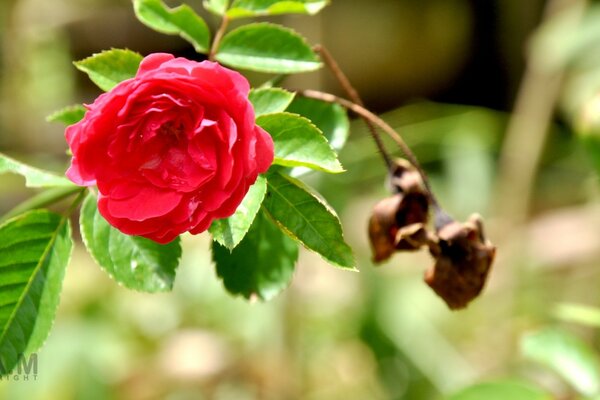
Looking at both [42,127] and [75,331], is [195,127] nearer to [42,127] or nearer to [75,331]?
[75,331]

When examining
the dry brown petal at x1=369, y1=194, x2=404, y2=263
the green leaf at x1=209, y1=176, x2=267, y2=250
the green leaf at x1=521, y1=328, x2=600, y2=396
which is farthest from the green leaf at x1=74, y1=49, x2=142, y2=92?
the green leaf at x1=521, y1=328, x2=600, y2=396

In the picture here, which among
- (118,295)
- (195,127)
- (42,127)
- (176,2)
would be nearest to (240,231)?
(195,127)

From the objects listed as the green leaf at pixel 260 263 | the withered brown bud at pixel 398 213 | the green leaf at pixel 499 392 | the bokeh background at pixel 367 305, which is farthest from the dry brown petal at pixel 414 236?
the bokeh background at pixel 367 305

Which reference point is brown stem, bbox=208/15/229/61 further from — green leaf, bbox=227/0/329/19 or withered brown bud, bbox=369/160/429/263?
withered brown bud, bbox=369/160/429/263

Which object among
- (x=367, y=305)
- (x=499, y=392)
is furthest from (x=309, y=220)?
(x=367, y=305)

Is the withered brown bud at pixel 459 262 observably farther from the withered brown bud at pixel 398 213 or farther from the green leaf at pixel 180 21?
the green leaf at pixel 180 21

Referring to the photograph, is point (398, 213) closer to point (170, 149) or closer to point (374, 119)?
point (374, 119)

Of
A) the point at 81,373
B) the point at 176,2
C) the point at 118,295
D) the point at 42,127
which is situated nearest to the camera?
the point at 81,373
